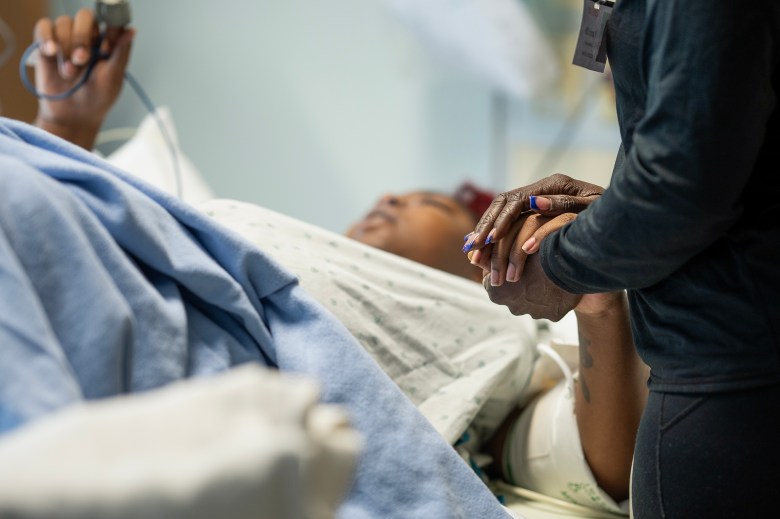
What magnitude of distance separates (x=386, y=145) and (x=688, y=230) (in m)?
1.76

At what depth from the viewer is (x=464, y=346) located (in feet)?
4.71

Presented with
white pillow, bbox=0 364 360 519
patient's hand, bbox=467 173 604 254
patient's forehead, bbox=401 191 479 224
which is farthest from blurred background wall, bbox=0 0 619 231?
white pillow, bbox=0 364 360 519

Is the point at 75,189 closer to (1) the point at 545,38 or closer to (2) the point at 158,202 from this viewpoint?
(2) the point at 158,202

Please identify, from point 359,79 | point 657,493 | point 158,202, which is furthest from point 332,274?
point 359,79

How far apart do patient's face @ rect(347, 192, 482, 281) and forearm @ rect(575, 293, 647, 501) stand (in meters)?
0.62

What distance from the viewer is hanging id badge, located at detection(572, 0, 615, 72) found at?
840 mm

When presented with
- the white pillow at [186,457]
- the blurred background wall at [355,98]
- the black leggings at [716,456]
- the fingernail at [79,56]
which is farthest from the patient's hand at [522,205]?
the fingernail at [79,56]

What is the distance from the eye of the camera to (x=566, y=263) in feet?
2.69

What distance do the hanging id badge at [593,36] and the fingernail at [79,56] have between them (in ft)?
4.28

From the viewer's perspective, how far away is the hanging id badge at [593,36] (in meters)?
0.84

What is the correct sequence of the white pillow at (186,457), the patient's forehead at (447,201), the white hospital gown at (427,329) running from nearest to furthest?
the white pillow at (186,457) → the white hospital gown at (427,329) → the patient's forehead at (447,201)

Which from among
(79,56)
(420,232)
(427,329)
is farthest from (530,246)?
(79,56)

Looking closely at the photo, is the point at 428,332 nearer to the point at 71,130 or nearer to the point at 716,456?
the point at 716,456

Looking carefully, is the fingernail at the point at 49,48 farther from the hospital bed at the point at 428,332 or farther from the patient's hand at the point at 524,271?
the patient's hand at the point at 524,271
